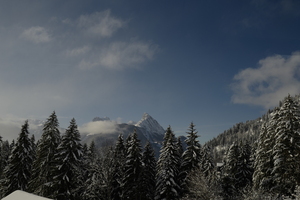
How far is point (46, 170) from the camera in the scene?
95.9 ft

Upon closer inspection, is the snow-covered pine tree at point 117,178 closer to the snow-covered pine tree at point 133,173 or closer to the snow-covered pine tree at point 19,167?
the snow-covered pine tree at point 133,173

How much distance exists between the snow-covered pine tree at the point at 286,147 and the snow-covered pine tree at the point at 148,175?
18.6 m

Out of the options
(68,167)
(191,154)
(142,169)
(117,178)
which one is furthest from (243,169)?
(68,167)

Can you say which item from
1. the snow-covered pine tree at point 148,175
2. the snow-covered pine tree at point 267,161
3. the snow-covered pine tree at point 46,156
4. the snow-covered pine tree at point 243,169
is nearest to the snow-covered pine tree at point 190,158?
the snow-covered pine tree at point 148,175

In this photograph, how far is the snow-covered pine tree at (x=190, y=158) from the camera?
33.3 metres

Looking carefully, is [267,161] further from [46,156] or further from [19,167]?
[19,167]

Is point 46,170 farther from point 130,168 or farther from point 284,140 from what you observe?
point 284,140

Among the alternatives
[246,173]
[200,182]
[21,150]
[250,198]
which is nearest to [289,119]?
[250,198]

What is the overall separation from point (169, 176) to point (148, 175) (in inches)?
273

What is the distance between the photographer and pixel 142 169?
114ft

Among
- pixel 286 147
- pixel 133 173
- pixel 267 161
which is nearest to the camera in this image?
pixel 286 147

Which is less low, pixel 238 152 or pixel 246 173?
pixel 238 152

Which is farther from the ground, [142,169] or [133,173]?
[142,169]

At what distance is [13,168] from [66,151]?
11.8 metres
